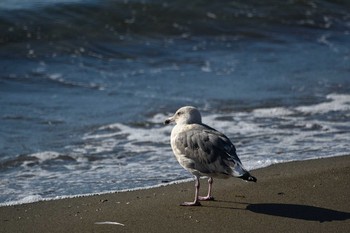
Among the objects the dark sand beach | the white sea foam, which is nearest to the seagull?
the dark sand beach

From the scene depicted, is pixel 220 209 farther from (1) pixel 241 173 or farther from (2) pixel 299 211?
(2) pixel 299 211

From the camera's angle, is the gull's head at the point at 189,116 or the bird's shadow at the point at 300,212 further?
the gull's head at the point at 189,116

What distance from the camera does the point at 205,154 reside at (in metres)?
6.64

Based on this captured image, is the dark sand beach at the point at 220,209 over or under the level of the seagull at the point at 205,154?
under

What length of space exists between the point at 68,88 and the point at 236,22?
5826 millimetres

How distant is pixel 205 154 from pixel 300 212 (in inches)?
36.2

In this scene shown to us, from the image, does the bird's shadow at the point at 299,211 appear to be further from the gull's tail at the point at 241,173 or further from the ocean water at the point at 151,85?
the ocean water at the point at 151,85

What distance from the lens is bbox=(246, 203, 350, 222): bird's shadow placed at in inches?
240

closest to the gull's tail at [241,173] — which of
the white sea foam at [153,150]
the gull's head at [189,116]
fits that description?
the gull's head at [189,116]

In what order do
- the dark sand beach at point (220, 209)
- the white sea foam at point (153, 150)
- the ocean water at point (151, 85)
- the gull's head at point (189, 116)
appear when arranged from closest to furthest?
the dark sand beach at point (220, 209), the gull's head at point (189, 116), the white sea foam at point (153, 150), the ocean water at point (151, 85)

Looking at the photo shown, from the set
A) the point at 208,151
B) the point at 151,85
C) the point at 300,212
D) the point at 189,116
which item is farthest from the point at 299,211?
the point at 151,85

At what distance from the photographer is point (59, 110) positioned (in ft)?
34.4

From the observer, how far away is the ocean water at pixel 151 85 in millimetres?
8188

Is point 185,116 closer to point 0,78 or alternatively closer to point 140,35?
point 0,78
